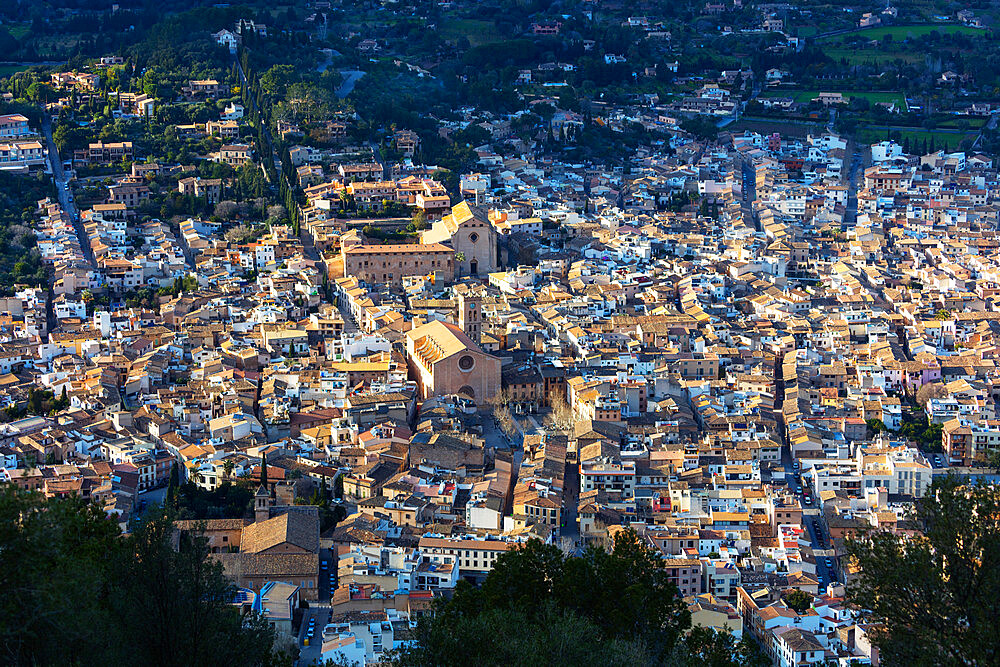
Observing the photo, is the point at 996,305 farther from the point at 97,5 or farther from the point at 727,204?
the point at 97,5

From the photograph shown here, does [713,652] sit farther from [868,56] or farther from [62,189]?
[868,56]

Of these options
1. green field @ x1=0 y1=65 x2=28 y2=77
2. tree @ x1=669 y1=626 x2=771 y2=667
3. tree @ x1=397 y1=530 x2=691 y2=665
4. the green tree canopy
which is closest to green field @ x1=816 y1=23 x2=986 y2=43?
green field @ x1=0 y1=65 x2=28 y2=77

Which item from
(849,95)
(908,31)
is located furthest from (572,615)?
(908,31)

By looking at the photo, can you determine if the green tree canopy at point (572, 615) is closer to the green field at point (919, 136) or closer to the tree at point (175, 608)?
the tree at point (175, 608)

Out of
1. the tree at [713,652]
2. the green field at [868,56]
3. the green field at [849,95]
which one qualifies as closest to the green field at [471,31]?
the green field at [849,95]

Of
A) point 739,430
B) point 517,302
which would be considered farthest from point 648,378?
point 517,302

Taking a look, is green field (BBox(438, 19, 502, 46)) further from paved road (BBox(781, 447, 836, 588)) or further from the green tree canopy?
the green tree canopy
